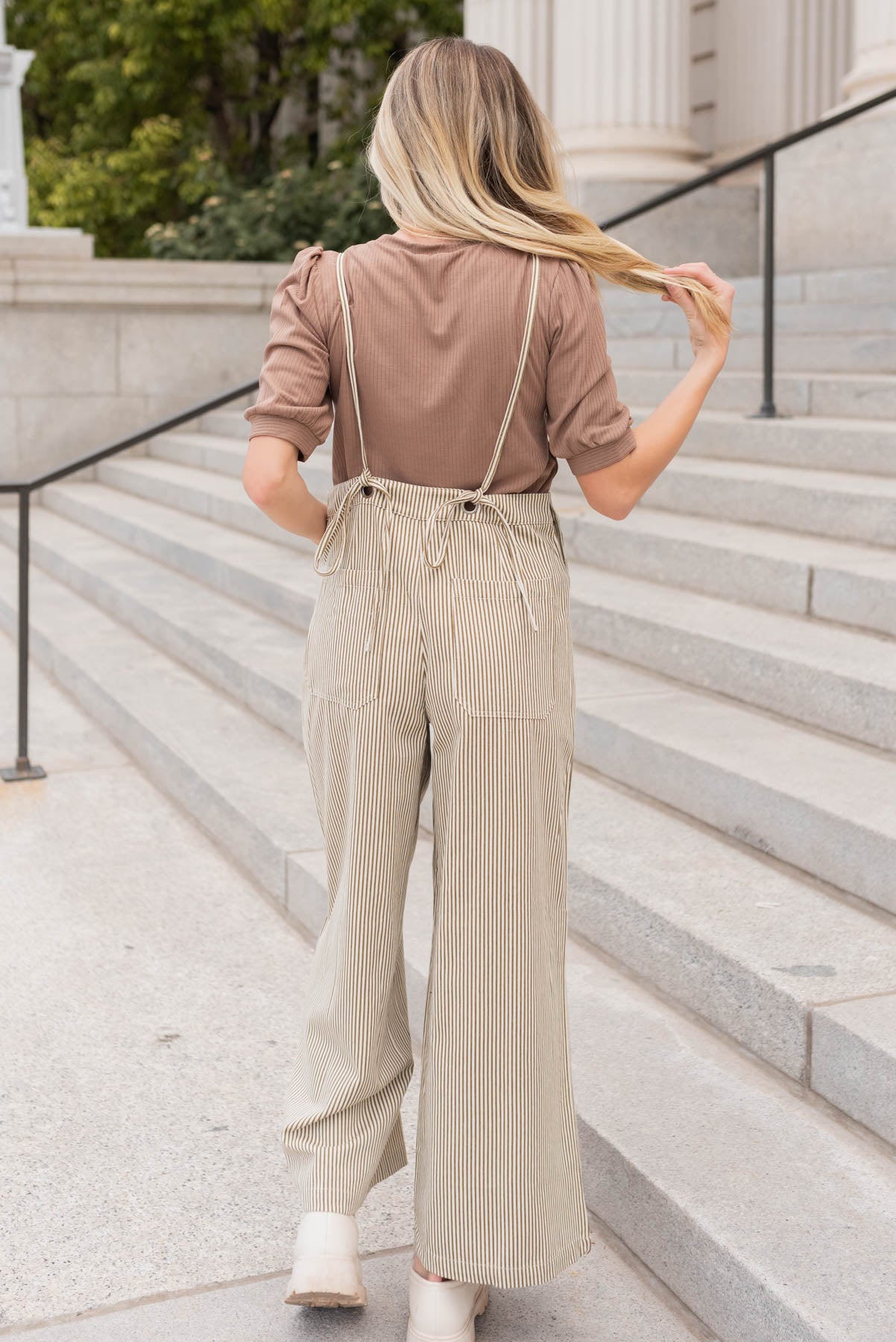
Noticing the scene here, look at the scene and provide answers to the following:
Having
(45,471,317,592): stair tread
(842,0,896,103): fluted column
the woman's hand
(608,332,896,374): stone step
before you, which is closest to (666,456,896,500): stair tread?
(608,332,896,374): stone step

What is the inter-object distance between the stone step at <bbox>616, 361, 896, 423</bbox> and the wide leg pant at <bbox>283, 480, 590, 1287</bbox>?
14.0ft

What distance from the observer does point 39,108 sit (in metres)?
21.9

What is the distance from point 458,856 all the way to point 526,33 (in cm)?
1121

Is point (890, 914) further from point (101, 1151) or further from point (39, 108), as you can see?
point (39, 108)

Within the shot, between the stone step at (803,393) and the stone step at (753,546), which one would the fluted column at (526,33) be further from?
the stone step at (753,546)

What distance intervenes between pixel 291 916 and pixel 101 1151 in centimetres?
141

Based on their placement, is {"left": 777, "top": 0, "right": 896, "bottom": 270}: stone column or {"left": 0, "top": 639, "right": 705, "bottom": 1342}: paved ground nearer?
{"left": 0, "top": 639, "right": 705, "bottom": 1342}: paved ground

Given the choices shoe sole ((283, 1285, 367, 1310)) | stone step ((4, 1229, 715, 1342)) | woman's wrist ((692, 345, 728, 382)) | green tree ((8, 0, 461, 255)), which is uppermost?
green tree ((8, 0, 461, 255))

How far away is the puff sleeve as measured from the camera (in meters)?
2.25

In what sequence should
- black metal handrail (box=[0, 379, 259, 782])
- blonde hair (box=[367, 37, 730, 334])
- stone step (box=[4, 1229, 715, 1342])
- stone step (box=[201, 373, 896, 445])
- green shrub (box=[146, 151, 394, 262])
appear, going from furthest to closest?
1. green shrub (box=[146, 151, 394, 262])
2. stone step (box=[201, 373, 896, 445])
3. black metal handrail (box=[0, 379, 259, 782])
4. stone step (box=[4, 1229, 715, 1342])
5. blonde hair (box=[367, 37, 730, 334])

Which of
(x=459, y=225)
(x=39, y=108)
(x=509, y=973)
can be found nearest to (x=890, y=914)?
(x=509, y=973)

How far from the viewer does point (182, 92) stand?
65.2 ft

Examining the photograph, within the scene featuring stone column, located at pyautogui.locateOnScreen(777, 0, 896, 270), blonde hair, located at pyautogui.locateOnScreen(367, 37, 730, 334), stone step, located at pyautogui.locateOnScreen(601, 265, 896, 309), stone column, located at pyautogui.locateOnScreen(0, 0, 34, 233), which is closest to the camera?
blonde hair, located at pyautogui.locateOnScreen(367, 37, 730, 334)

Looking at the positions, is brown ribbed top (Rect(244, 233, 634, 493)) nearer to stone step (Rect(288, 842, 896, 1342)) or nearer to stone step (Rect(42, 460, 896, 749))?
stone step (Rect(288, 842, 896, 1342))
